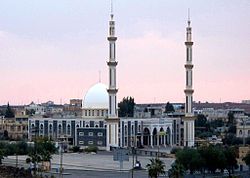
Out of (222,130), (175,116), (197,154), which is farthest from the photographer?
(222,130)

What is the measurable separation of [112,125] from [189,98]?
5.42 m

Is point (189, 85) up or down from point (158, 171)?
up

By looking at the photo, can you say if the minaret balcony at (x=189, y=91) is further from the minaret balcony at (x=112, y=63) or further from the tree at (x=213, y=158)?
the tree at (x=213, y=158)

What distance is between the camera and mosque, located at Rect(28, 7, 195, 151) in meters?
41.7

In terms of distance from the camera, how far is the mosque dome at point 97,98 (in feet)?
151

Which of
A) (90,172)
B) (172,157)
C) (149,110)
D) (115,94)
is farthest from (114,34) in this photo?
(149,110)

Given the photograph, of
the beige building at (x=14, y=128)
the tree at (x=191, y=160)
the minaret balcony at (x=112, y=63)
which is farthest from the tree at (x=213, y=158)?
the beige building at (x=14, y=128)

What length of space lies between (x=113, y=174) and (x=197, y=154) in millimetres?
3306

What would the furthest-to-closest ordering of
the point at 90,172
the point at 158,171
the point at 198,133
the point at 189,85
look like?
the point at 198,133 → the point at 189,85 → the point at 90,172 → the point at 158,171

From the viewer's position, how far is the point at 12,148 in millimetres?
38656

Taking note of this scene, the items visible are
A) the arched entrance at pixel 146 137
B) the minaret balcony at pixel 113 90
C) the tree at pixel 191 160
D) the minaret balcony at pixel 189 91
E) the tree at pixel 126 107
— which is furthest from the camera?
the tree at pixel 126 107

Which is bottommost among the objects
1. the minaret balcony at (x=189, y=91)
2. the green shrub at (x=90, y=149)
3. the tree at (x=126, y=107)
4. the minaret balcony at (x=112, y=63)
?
the green shrub at (x=90, y=149)

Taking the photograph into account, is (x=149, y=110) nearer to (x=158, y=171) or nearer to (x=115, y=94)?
(x=115, y=94)

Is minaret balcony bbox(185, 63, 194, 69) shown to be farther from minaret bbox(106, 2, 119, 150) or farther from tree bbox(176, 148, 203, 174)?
tree bbox(176, 148, 203, 174)
